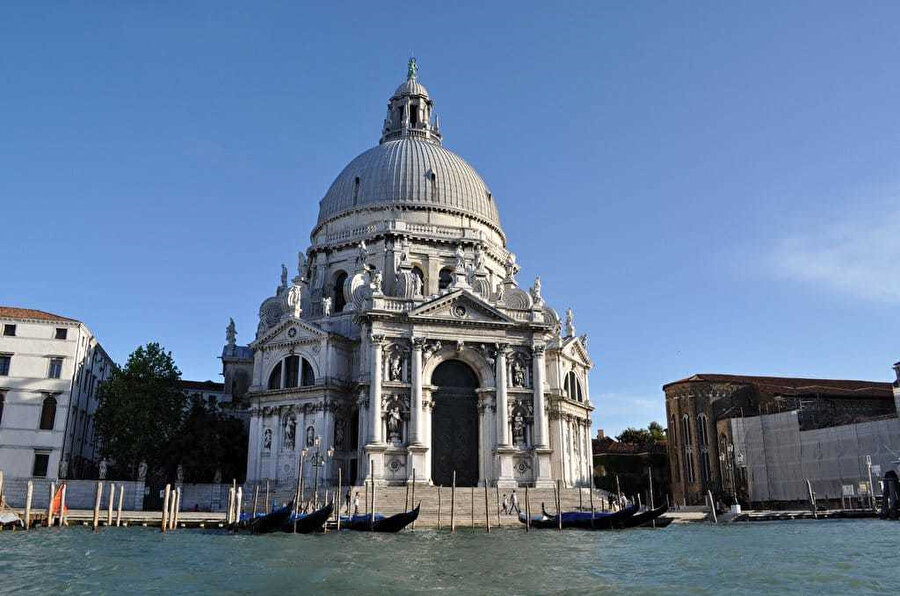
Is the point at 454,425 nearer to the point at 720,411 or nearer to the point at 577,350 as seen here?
the point at 577,350

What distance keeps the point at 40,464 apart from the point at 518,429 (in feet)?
65.3

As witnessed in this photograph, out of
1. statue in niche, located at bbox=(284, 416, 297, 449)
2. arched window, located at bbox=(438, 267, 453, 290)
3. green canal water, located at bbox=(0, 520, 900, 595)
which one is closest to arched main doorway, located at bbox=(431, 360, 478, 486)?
statue in niche, located at bbox=(284, 416, 297, 449)

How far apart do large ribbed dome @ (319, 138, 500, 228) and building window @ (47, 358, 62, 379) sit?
49.6 feet

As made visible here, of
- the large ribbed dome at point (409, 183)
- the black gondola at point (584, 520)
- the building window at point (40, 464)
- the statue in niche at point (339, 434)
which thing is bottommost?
the black gondola at point (584, 520)

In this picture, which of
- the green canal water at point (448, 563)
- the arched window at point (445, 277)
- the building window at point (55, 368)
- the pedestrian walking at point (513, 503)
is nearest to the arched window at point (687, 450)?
the arched window at point (445, 277)

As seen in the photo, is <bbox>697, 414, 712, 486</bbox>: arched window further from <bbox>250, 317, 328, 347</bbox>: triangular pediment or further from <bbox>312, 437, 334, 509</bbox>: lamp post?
<bbox>250, 317, 328, 347</bbox>: triangular pediment

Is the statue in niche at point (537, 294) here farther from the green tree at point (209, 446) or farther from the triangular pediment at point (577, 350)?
the green tree at point (209, 446)

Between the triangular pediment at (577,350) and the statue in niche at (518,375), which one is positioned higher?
the triangular pediment at (577,350)

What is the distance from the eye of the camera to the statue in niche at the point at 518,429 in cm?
3438

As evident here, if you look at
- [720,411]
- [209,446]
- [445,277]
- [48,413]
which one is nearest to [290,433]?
[209,446]

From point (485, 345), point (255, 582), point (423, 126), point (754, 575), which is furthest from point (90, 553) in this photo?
point (423, 126)

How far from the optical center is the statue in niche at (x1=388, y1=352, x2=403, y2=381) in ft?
111

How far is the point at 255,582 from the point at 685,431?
37634 mm

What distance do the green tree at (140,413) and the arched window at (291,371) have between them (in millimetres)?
5575
